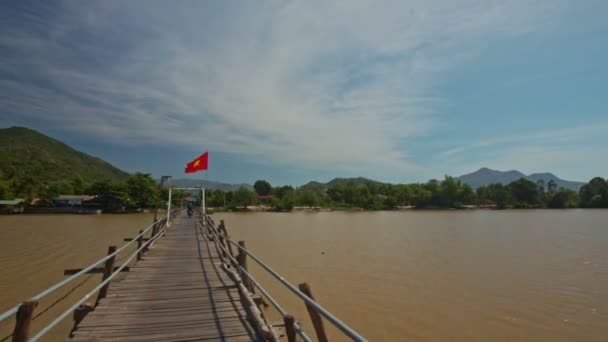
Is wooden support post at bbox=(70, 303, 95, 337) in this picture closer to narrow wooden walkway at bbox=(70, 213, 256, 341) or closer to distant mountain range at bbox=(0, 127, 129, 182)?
narrow wooden walkway at bbox=(70, 213, 256, 341)

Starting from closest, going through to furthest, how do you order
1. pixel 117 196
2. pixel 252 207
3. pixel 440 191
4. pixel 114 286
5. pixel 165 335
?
1. pixel 165 335
2. pixel 114 286
3. pixel 117 196
4. pixel 252 207
5. pixel 440 191

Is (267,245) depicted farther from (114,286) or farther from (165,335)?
(165,335)

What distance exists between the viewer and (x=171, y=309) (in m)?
5.37

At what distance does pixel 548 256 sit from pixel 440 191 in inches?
3120

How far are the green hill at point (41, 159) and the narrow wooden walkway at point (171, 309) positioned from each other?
266 feet

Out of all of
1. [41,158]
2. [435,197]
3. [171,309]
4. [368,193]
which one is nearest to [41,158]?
[41,158]

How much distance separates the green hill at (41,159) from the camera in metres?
92.6

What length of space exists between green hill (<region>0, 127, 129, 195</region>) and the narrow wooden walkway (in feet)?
266

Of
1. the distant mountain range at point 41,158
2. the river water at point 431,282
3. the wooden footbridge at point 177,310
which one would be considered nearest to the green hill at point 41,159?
the distant mountain range at point 41,158

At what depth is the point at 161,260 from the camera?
9727 millimetres

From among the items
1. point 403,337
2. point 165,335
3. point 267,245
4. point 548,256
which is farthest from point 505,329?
point 267,245

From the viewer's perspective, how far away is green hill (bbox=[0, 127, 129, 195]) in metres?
92.6

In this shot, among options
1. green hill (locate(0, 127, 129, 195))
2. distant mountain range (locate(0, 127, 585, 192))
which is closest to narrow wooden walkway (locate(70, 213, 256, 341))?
distant mountain range (locate(0, 127, 585, 192))

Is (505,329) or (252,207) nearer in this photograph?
(505,329)
